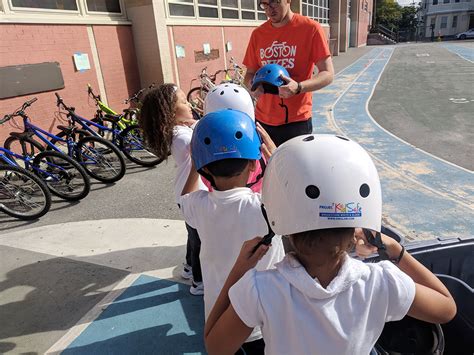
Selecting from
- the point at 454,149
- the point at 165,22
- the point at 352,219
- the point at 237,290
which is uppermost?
the point at 165,22

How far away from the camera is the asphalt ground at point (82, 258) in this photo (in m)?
2.63

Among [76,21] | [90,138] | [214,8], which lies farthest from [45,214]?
[214,8]

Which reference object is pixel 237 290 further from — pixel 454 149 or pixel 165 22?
pixel 165 22

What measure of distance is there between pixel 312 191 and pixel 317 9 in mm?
28310

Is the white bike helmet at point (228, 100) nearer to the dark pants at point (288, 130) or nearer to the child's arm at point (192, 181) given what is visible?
the child's arm at point (192, 181)

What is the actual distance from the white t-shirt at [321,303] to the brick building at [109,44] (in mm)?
6423

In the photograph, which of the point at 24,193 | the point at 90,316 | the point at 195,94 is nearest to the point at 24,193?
the point at 24,193

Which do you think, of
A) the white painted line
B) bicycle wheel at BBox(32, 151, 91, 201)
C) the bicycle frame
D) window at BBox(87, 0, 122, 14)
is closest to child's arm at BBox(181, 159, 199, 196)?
the white painted line

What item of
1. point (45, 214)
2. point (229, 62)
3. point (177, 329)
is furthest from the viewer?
point (229, 62)

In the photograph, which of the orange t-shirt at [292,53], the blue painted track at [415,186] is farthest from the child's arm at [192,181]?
the blue painted track at [415,186]

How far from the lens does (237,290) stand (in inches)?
42.0

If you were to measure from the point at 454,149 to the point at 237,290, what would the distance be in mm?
6402

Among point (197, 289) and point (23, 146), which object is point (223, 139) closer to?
point (197, 289)

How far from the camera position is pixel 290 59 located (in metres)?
2.79
